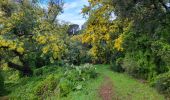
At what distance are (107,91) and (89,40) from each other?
10.9m

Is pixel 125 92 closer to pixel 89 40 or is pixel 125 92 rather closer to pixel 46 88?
pixel 46 88

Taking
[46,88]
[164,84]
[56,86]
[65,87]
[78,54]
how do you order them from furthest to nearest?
[78,54]
[46,88]
[56,86]
[65,87]
[164,84]

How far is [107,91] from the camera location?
16203 millimetres

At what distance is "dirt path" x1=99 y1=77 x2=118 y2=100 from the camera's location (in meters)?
14.8

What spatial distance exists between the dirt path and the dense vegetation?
0.50m

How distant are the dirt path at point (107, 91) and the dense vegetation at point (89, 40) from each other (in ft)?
1.64

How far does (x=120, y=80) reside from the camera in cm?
1934

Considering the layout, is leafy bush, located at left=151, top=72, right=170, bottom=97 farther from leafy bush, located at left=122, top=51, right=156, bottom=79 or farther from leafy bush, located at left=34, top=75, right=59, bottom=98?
leafy bush, located at left=34, top=75, right=59, bottom=98

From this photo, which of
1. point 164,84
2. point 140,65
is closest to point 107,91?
point 164,84

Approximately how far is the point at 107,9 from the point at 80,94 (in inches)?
417

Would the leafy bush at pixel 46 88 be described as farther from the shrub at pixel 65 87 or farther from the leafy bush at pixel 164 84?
the leafy bush at pixel 164 84

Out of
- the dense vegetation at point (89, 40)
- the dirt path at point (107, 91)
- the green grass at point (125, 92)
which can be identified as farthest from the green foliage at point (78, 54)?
the green grass at point (125, 92)

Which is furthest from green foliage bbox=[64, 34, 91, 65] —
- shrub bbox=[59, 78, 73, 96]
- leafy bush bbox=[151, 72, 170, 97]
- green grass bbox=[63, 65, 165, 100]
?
leafy bush bbox=[151, 72, 170, 97]

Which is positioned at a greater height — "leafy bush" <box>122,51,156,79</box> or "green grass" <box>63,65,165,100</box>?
"leafy bush" <box>122,51,156,79</box>
